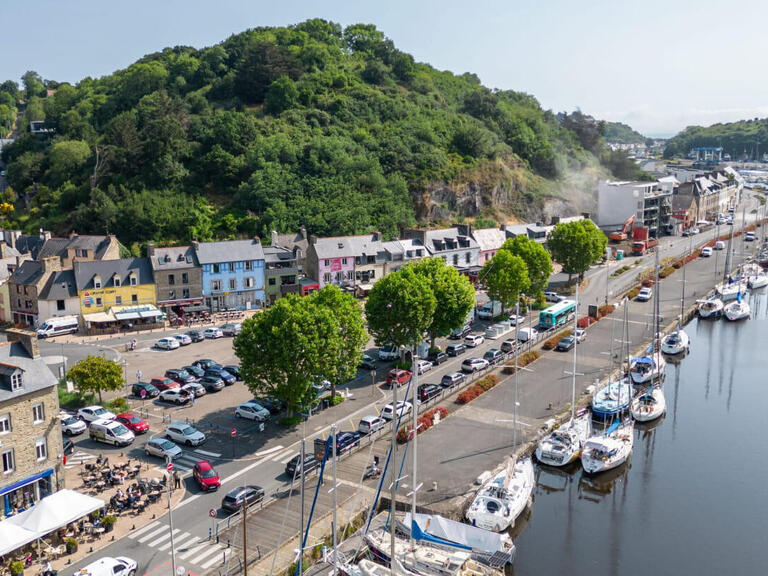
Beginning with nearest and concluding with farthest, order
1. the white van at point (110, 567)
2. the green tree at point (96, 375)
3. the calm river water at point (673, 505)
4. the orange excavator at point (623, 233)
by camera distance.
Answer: the white van at point (110, 567) → the calm river water at point (673, 505) → the green tree at point (96, 375) → the orange excavator at point (623, 233)

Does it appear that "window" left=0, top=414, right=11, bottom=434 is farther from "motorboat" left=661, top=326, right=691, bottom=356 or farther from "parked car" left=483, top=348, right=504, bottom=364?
"motorboat" left=661, top=326, right=691, bottom=356

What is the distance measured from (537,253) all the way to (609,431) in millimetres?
27471

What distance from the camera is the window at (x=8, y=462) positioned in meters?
28.8

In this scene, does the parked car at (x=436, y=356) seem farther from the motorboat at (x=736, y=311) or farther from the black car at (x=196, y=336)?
the motorboat at (x=736, y=311)

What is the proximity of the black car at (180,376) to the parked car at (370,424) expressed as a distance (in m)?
14.5

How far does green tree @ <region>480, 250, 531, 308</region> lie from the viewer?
59.2 metres

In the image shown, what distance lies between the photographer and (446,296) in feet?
161

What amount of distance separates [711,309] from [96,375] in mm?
57345

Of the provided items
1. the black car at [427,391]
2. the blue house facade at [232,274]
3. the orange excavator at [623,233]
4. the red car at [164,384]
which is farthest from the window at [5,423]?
the orange excavator at [623,233]

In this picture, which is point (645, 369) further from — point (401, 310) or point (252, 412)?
point (252, 412)

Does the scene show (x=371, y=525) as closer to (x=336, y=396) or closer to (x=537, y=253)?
(x=336, y=396)

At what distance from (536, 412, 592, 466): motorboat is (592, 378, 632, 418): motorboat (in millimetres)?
3114

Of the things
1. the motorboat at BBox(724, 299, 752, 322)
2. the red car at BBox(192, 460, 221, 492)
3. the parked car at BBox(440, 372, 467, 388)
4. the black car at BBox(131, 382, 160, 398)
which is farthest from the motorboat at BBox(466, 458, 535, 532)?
the motorboat at BBox(724, 299, 752, 322)

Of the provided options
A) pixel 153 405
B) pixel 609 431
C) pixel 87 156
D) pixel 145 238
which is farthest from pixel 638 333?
pixel 87 156
